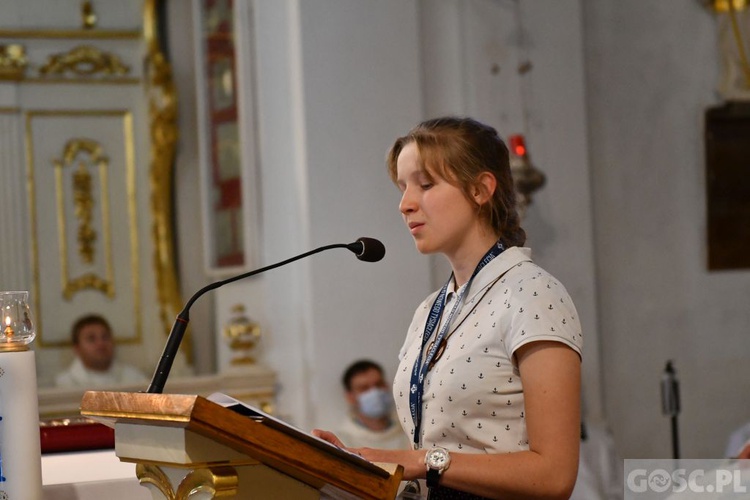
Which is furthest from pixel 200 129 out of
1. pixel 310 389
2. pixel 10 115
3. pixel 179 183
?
pixel 310 389

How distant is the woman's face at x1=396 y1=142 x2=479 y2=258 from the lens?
2.16m

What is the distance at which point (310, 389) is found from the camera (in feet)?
18.6

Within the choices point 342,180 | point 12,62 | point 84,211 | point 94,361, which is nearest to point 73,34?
point 12,62

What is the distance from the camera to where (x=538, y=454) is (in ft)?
6.38

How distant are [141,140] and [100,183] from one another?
0.35 m

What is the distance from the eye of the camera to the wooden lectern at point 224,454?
5.38ft

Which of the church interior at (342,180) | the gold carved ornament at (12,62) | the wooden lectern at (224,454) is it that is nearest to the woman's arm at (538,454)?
the wooden lectern at (224,454)

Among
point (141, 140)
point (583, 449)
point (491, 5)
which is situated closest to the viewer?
point (583, 449)

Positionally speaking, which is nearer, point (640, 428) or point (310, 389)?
point (310, 389)

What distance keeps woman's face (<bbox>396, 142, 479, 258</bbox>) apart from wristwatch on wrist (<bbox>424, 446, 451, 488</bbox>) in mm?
406

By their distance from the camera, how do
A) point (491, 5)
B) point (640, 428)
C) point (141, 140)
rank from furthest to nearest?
point (141, 140) < point (640, 428) < point (491, 5)

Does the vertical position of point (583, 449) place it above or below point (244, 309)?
below

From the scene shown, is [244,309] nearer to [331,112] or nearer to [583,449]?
[331,112]

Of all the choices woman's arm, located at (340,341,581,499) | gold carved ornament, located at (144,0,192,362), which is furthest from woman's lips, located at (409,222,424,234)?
gold carved ornament, located at (144,0,192,362)
